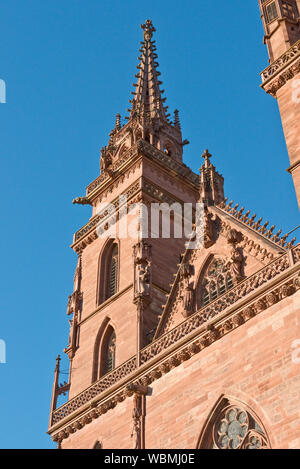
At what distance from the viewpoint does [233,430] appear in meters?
16.4

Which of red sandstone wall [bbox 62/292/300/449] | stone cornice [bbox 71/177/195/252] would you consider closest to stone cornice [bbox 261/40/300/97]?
red sandstone wall [bbox 62/292/300/449]

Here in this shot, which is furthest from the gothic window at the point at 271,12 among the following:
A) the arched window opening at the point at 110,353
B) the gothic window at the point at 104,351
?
the arched window opening at the point at 110,353

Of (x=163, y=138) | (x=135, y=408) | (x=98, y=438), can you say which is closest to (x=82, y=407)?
(x=98, y=438)

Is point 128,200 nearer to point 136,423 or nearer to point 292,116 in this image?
point 292,116

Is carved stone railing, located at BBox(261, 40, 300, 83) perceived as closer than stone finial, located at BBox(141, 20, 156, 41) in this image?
Yes

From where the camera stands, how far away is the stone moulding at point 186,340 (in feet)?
55.0

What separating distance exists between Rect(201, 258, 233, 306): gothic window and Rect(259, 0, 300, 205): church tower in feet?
11.0

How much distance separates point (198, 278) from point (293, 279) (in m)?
4.90

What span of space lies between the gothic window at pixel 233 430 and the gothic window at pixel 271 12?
11792mm

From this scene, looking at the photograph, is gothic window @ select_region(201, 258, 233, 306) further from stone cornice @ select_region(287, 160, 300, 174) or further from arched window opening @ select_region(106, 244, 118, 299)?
arched window opening @ select_region(106, 244, 118, 299)

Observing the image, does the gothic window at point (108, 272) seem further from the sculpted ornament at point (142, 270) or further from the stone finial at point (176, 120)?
the stone finial at point (176, 120)

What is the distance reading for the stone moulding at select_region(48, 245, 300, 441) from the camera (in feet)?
55.0

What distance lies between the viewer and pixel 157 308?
74.4ft
